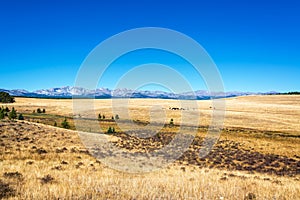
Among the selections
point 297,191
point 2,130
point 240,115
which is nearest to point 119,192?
point 297,191

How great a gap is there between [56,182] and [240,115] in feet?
304

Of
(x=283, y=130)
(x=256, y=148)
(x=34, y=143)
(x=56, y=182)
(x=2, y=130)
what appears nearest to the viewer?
(x=56, y=182)

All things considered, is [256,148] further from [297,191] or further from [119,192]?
[119,192]

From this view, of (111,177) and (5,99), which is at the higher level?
(5,99)

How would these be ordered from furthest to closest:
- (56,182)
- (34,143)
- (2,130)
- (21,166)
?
(2,130) → (34,143) → (21,166) → (56,182)

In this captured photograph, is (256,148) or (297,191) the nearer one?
(297,191)

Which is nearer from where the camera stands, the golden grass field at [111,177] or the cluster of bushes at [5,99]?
the golden grass field at [111,177]

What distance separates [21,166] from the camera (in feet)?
51.8

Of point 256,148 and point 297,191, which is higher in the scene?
point 297,191

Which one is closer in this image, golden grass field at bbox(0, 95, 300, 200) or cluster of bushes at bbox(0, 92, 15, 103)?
golden grass field at bbox(0, 95, 300, 200)

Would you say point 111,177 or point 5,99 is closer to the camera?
point 111,177

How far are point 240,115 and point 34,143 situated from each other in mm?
80960

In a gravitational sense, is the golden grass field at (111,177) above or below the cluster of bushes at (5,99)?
below

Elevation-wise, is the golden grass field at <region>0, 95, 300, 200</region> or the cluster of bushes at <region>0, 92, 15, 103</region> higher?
the cluster of bushes at <region>0, 92, 15, 103</region>
